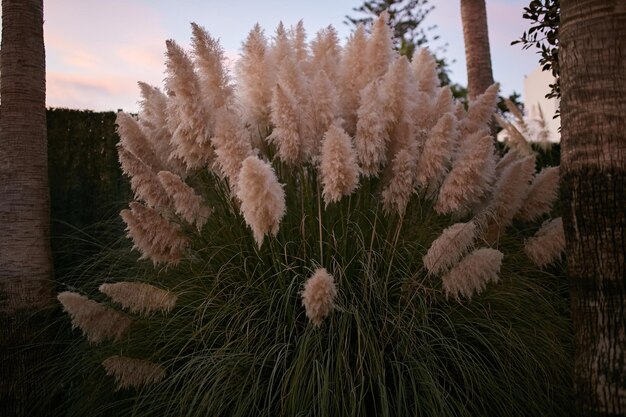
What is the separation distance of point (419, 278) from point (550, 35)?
2.03 metres

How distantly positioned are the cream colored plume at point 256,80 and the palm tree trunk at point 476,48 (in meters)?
3.08

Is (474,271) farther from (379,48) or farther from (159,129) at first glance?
(159,129)

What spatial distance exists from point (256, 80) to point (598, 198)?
166 centimetres

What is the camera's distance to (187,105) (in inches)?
108

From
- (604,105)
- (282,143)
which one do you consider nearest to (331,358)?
(282,143)

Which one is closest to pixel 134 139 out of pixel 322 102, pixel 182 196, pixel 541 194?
pixel 182 196

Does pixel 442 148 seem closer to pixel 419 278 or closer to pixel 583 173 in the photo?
pixel 419 278

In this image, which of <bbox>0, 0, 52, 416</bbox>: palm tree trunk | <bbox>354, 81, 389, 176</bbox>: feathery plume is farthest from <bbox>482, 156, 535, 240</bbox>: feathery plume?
<bbox>0, 0, 52, 416</bbox>: palm tree trunk

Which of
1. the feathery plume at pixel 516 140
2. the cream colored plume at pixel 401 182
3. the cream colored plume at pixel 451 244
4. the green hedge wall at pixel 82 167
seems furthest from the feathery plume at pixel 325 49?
the green hedge wall at pixel 82 167

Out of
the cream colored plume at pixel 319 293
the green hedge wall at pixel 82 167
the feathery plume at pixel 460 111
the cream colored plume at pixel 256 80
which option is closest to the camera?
the cream colored plume at pixel 319 293

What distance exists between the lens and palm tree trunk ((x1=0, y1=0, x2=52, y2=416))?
325cm

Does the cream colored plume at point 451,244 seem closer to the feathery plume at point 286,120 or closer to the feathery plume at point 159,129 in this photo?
the feathery plume at point 286,120

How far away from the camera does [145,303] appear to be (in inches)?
95.2

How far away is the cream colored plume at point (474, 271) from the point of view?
2.17m
